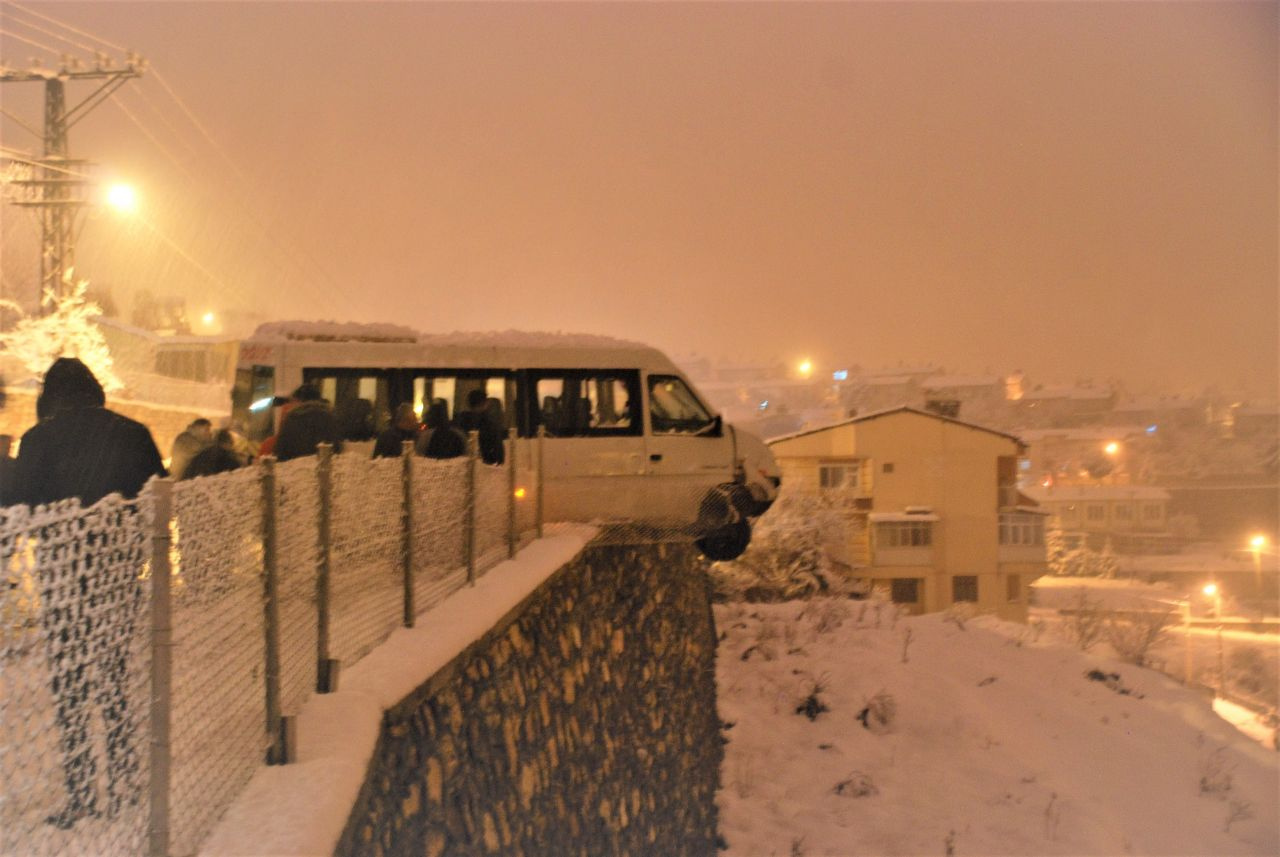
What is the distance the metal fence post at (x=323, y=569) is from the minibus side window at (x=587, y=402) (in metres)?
8.53

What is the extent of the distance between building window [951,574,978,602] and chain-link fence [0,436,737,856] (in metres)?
32.5

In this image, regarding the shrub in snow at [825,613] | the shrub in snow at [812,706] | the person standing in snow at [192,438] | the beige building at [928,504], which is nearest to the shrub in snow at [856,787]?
the shrub in snow at [812,706]

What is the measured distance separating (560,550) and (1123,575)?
43.0 meters

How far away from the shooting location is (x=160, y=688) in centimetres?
292

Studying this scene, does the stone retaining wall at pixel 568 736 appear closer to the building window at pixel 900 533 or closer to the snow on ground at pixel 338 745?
the snow on ground at pixel 338 745

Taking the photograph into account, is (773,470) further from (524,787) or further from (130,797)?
(130,797)

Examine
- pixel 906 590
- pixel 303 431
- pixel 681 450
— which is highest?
pixel 303 431

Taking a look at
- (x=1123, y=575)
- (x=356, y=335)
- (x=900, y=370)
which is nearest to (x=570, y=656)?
(x=356, y=335)

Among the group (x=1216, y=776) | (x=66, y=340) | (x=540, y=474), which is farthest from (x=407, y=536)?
(x=66, y=340)

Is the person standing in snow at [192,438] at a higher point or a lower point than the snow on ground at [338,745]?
higher

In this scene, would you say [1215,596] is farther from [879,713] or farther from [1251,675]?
[879,713]

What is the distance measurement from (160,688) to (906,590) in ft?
112

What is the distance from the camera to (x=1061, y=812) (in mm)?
12656

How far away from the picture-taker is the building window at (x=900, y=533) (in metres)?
34.5
